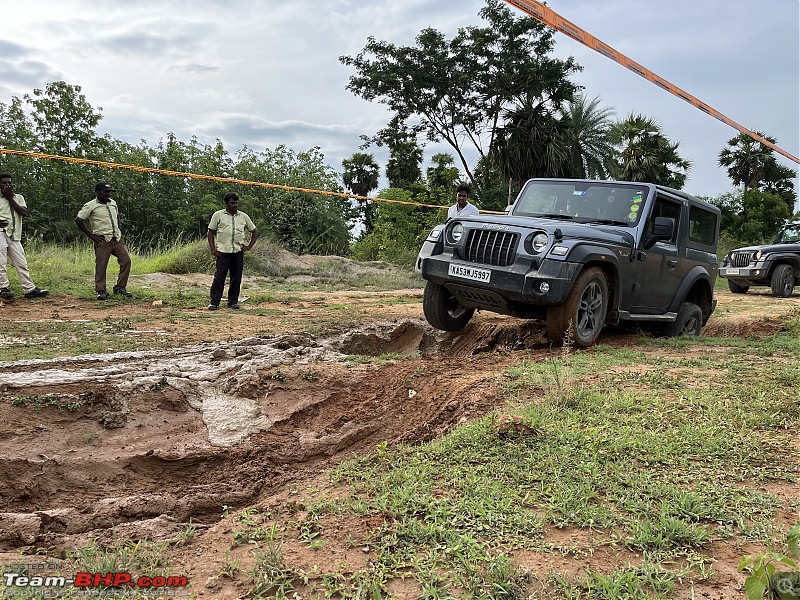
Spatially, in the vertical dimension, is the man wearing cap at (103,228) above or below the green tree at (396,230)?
below

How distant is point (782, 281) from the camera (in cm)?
1387

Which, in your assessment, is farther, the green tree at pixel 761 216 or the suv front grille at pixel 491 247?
the green tree at pixel 761 216

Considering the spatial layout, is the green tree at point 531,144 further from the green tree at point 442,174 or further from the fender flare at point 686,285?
the fender flare at point 686,285

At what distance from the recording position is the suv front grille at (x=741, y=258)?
14.4 meters

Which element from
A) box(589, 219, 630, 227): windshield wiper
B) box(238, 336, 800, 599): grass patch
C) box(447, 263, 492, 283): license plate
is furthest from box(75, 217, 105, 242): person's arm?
box(238, 336, 800, 599): grass patch

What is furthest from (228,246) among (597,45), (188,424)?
(597,45)

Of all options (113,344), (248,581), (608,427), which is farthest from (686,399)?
(113,344)

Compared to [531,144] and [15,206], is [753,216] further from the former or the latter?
[15,206]

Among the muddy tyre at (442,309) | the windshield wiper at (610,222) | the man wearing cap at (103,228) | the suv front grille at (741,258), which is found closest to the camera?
the windshield wiper at (610,222)

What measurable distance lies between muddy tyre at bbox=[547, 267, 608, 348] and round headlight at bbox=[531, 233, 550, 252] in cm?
47

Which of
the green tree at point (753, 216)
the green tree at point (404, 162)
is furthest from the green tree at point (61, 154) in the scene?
the green tree at point (753, 216)

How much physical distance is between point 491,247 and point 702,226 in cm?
345

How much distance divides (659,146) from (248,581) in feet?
93.9

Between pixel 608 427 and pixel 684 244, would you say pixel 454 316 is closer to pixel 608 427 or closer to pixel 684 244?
pixel 684 244
